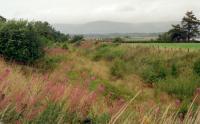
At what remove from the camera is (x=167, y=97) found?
76.0 feet

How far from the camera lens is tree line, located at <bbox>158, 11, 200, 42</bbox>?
7444 centimetres

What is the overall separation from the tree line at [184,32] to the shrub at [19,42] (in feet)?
167

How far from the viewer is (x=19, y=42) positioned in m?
23.7

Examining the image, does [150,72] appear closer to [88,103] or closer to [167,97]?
[167,97]

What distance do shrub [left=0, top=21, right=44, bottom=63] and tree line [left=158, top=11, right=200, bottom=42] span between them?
2007 inches

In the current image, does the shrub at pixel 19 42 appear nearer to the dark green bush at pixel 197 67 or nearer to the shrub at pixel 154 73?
the shrub at pixel 154 73

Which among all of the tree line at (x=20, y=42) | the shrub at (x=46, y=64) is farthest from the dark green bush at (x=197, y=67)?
the tree line at (x=20, y=42)

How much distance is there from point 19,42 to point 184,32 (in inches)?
2233

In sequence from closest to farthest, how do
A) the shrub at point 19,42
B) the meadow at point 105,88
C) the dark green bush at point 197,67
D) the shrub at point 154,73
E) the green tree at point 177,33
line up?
the meadow at point 105,88 < the shrub at point 19,42 < the dark green bush at point 197,67 < the shrub at point 154,73 < the green tree at point 177,33

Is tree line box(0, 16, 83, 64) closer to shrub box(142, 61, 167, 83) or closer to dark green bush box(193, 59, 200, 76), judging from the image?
shrub box(142, 61, 167, 83)

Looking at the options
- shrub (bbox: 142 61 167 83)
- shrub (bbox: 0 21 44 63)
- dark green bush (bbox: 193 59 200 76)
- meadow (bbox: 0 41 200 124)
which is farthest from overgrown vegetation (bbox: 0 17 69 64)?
dark green bush (bbox: 193 59 200 76)

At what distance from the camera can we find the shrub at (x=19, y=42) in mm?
23141

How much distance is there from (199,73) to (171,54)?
643 centimetres

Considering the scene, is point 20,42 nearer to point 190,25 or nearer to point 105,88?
point 105,88
